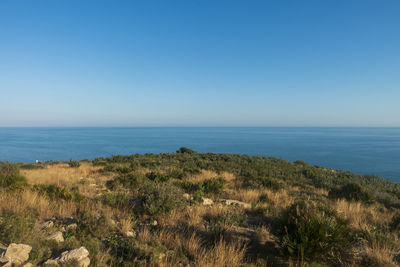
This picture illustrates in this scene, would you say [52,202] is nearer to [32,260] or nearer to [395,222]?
[32,260]

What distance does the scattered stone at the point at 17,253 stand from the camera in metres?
2.62

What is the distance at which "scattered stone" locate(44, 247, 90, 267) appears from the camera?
2.62 m

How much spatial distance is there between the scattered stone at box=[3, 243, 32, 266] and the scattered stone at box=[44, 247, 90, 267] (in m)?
0.41

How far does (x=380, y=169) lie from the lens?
138ft

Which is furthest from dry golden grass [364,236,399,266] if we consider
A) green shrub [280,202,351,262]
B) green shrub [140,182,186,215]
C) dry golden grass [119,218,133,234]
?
dry golden grass [119,218,133,234]

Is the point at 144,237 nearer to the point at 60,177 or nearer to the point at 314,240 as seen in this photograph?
the point at 314,240

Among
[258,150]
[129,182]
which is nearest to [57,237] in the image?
[129,182]

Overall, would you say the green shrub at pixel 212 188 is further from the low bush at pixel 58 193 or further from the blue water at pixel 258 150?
the blue water at pixel 258 150

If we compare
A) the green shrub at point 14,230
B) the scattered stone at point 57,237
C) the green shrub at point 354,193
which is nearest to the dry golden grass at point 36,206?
the green shrub at point 14,230

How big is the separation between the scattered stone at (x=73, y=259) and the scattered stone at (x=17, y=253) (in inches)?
16.0

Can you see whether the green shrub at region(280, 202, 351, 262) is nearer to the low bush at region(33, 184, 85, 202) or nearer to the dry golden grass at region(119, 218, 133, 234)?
the dry golden grass at region(119, 218, 133, 234)

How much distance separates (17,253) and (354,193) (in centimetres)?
1286

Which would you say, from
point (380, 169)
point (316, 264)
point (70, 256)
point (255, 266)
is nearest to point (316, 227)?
point (316, 264)

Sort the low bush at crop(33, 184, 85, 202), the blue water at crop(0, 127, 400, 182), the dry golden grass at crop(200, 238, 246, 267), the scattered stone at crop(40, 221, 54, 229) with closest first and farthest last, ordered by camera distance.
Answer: the dry golden grass at crop(200, 238, 246, 267)
the scattered stone at crop(40, 221, 54, 229)
the low bush at crop(33, 184, 85, 202)
the blue water at crop(0, 127, 400, 182)
